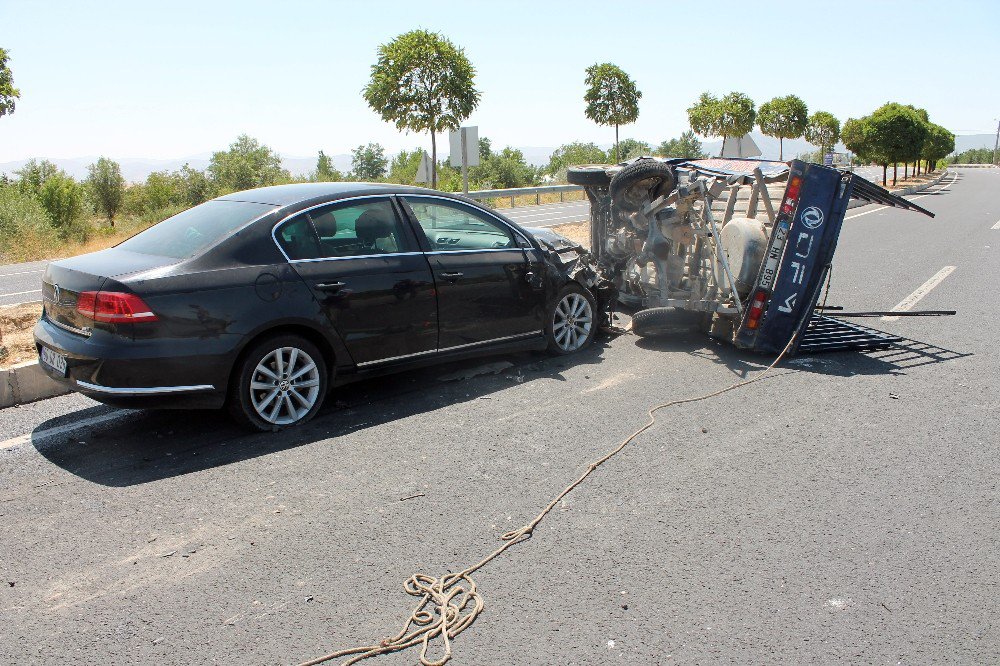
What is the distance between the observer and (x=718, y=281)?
7613mm

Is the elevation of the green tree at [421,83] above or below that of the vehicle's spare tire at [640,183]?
above

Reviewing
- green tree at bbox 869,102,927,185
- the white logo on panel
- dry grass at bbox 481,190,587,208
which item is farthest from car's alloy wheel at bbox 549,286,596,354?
green tree at bbox 869,102,927,185

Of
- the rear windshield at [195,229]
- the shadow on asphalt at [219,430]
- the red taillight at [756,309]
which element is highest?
the rear windshield at [195,229]

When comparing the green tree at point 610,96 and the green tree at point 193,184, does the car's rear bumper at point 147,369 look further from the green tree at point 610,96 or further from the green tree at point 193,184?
the green tree at point 193,184

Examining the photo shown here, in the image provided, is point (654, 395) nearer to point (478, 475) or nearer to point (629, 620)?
point (478, 475)

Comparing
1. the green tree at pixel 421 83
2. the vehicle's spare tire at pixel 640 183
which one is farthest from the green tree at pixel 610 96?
the vehicle's spare tire at pixel 640 183

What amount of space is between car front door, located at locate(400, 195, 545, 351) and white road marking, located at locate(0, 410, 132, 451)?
2.37 metres

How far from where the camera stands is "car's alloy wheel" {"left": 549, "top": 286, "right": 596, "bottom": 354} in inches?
282

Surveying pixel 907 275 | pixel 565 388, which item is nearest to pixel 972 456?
pixel 565 388

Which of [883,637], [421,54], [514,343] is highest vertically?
[421,54]

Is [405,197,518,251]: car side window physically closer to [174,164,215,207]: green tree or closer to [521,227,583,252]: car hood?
[521,227,583,252]: car hood

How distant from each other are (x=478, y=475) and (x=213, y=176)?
193ft

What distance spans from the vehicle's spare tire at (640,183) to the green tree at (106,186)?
42850 millimetres

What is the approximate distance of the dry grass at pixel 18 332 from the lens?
22.3 feet
